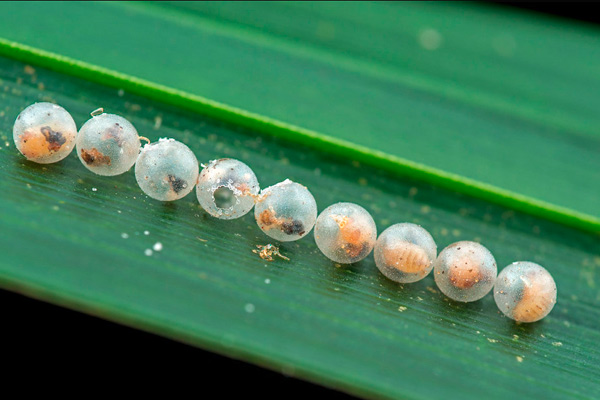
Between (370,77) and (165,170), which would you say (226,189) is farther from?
(370,77)

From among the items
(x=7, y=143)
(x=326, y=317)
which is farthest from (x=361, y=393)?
(x=7, y=143)

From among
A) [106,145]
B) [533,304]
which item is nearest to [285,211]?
[106,145]


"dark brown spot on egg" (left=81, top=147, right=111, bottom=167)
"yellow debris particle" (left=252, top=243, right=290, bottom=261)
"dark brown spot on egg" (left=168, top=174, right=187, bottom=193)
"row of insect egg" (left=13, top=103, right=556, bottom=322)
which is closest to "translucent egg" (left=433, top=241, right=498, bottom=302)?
"row of insect egg" (left=13, top=103, right=556, bottom=322)

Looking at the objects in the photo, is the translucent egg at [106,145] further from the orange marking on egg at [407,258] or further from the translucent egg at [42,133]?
the orange marking on egg at [407,258]

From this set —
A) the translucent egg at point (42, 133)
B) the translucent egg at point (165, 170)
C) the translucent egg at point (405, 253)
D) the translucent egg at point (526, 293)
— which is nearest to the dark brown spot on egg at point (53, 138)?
the translucent egg at point (42, 133)

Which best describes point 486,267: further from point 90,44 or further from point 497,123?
point 90,44

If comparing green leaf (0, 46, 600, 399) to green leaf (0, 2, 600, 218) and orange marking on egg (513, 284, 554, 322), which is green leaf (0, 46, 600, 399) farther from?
green leaf (0, 2, 600, 218)

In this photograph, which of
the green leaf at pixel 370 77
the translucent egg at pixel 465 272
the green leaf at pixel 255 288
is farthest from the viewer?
A: the green leaf at pixel 370 77
